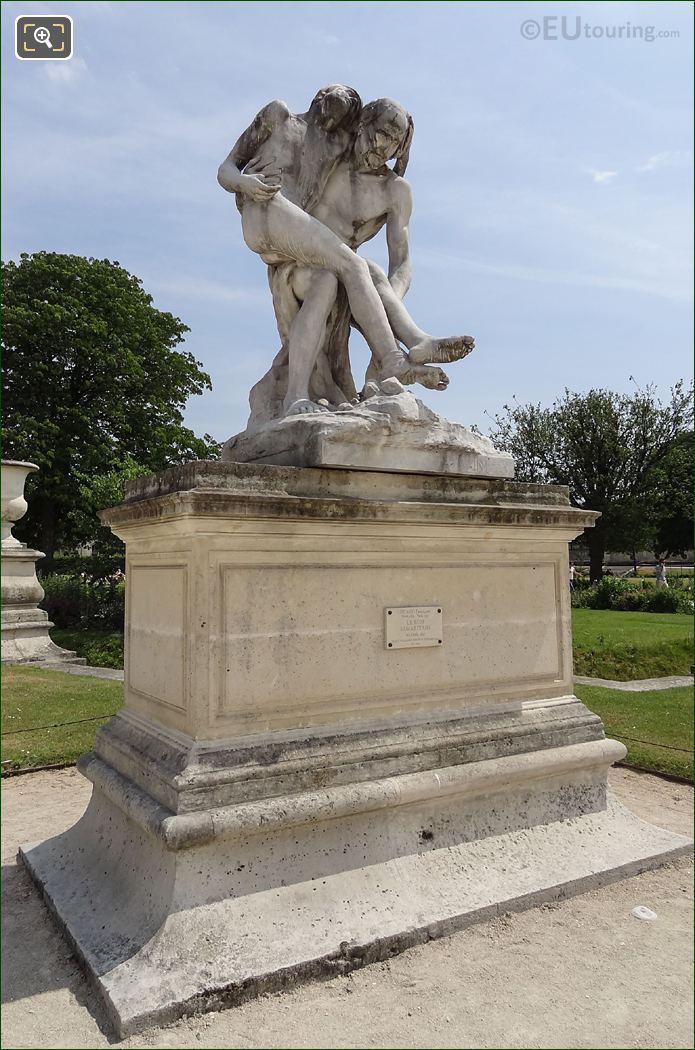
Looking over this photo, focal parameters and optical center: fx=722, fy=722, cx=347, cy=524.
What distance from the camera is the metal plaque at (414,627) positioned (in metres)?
3.64

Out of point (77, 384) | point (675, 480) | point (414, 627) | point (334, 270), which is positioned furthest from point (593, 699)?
point (675, 480)

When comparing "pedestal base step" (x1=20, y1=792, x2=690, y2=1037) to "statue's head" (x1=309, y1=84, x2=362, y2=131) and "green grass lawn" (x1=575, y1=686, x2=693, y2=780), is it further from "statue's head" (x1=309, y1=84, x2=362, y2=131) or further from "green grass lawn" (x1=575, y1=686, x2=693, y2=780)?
"statue's head" (x1=309, y1=84, x2=362, y2=131)

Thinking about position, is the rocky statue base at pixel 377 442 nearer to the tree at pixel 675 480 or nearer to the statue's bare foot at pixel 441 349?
the statue's bare foot at pixel 441 349

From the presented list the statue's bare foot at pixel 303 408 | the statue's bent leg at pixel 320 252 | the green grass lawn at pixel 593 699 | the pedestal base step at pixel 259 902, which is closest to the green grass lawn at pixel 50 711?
the green grass lawn at pixel 593 699

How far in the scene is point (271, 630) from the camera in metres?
3.29

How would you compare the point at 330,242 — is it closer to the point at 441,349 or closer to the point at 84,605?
the point at 441,349

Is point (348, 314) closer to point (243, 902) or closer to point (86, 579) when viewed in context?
point (243, 902)

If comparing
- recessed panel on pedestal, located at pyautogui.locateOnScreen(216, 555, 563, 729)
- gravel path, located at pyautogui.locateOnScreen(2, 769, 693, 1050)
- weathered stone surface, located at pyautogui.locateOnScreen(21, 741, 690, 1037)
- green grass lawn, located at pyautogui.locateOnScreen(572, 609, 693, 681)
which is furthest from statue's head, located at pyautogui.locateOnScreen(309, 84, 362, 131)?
green grass lawn, located at pyautogui.locateOnScreen(572, 609, 693, 681)

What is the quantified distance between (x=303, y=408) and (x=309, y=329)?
0.58 m

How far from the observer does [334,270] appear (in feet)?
13.8

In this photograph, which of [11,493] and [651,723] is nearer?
[651,723]

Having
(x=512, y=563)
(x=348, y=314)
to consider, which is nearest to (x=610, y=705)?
(x=512, y=563)

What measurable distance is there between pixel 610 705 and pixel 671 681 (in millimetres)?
2038

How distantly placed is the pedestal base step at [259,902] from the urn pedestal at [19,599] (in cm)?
840
